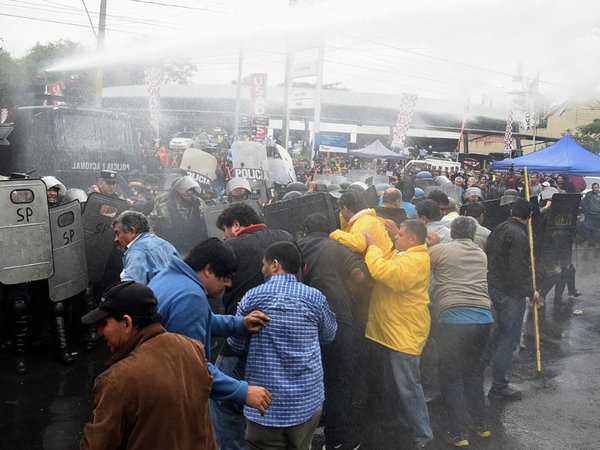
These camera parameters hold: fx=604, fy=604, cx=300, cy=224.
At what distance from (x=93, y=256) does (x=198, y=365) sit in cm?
447

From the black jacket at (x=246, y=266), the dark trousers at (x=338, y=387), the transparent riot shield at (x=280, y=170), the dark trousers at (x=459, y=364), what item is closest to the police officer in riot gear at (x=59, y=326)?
the black jacket at (x=246, y=266)

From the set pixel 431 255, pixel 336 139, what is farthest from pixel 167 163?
pixel 431 255

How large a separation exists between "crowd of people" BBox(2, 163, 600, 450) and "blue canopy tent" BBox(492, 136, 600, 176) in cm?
587

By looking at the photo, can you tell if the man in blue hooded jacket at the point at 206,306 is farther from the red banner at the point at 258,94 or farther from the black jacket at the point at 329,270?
the red banner at the point at 258,94

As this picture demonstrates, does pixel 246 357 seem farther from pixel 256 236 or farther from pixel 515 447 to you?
pixel 515 447

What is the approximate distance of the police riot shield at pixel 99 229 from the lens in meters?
6.34

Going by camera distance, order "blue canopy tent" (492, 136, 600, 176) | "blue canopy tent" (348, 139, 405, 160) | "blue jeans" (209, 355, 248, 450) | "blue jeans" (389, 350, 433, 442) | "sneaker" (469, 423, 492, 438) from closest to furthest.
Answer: "blue jeans" (209, 355, 248, 450) < "blue jeans" (389, 350, 433, 442) < "sneaker" (469, 423, 492, 438) < "blue canopy tent" (492, 136, 600, 176) < "blue canopy tent" (348, 139, 405, 160)

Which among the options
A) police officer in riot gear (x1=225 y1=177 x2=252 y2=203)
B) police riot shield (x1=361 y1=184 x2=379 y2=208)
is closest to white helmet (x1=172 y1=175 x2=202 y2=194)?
police officer in riot gear (x1=225 y1=177 x2=252 y2=203)

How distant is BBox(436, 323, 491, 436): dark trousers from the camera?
4.96m

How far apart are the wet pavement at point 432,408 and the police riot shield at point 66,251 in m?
0.79

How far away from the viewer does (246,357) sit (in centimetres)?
344

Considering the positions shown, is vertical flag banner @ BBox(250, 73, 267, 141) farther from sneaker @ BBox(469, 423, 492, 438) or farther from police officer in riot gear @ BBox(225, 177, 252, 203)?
sneaker @ BBox(469, 423, 492, 438)

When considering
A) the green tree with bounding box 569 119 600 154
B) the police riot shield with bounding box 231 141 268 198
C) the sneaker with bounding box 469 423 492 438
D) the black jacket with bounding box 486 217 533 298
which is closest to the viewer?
the sneaker with bounding box 469 423 492 438

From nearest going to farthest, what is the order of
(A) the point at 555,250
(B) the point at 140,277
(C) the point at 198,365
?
(C) the point at 198,365
(B) the point at 140,277
(A) the point at 555,250
